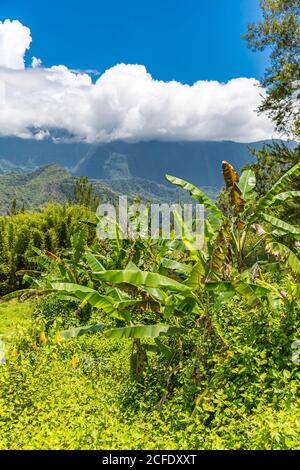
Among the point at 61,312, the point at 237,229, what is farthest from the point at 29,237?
the point at 237,229

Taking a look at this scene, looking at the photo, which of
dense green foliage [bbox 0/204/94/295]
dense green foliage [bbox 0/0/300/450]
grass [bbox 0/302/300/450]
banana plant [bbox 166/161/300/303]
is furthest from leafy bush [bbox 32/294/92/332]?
dense green foliage [bbox 0/204/94/295]

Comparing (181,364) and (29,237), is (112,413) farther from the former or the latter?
(29,237)

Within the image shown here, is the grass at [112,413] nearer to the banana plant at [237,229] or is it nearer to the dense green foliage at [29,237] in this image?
the banana plant at [237,229]

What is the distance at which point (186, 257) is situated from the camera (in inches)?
329

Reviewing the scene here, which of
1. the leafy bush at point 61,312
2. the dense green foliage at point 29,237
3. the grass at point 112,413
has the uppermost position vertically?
the dense green foliage at point 29,237

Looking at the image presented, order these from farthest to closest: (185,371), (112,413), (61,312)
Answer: (61,312), (185,371), (112,413)

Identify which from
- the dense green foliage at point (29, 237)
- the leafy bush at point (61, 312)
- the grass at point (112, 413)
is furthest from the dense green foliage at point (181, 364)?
the dense green foliage at point (29, 237)

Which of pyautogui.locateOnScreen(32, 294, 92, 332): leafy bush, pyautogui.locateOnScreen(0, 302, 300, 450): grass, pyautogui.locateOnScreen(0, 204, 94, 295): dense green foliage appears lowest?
pyautogui.locateOnScreen(32, 294, 92, 332): leafy bush

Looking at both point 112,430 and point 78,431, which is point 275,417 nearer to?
point 112,430

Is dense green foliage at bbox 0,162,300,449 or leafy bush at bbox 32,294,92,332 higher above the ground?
dense green foliage at bbox 0,162,300,449

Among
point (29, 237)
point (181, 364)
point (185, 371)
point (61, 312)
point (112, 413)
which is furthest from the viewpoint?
point (29, 237)

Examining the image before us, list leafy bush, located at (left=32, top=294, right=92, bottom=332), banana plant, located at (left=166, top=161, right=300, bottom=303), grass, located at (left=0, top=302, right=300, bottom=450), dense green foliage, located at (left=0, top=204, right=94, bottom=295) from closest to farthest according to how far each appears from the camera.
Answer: grass, located at (left=0, top=302, right=300, bottom=450) → banana plant, located at (left=166, top=161, right=300, bottom=303) → leafy bush, located at (left=32, top=294, right=92, bottom=332) → dense green foliage, located at (left=0, top=204, right=94, bottom=295)

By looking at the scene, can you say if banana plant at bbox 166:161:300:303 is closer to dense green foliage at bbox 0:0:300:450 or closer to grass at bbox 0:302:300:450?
dense green foliage at bbox 0:0:300:450
